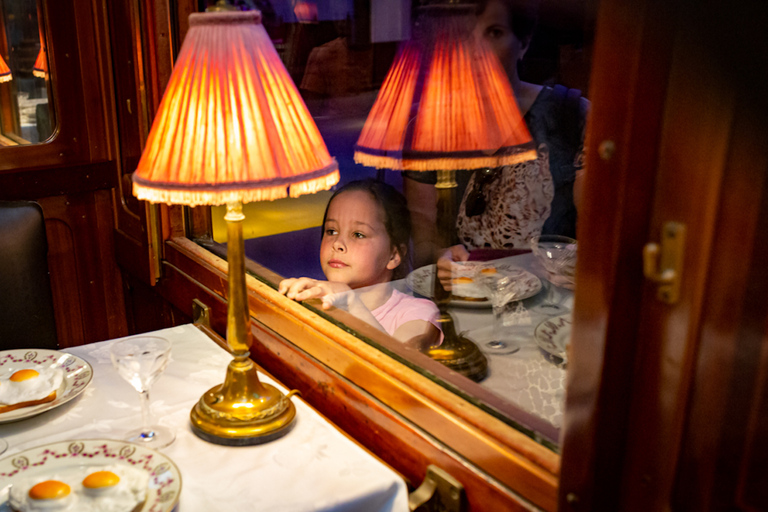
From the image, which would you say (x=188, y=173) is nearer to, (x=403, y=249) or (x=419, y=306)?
(x=419, y=306)

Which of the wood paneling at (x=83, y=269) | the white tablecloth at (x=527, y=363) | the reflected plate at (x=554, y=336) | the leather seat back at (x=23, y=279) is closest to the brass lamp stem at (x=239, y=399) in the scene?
the white tablecloth at (x=527, y=363)

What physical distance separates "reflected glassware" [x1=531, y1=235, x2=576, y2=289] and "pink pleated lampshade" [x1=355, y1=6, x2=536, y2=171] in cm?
22

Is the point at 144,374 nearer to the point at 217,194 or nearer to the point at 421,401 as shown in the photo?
the point at 217,194

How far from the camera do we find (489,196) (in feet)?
4.23

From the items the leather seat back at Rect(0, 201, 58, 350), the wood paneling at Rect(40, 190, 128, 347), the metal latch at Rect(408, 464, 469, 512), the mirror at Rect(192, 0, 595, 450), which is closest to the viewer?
the metal latch at Rect(408, 464, 469, 512)

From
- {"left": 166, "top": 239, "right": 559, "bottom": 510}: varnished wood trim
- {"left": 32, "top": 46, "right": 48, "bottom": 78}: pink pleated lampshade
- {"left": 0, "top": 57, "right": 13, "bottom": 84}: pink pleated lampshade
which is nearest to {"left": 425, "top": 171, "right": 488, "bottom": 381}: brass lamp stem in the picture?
{"left": 166, "top": 239, "right": 559, "bottom": 510}: varnished wood trim

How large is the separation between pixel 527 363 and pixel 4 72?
231 cm

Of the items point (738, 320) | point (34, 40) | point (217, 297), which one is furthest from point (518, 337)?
point (34, 40)

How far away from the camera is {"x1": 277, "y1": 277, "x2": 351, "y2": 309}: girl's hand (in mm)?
1342

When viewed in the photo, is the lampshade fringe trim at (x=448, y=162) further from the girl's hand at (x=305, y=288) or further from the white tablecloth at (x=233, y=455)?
the white tablecloth at (x=233, y=455)

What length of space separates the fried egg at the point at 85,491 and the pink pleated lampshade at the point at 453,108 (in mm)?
660

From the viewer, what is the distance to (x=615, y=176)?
58 cm

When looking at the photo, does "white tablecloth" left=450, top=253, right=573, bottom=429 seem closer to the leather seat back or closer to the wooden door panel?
the wooden door panel

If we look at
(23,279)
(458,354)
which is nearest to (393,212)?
(458,354)
